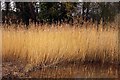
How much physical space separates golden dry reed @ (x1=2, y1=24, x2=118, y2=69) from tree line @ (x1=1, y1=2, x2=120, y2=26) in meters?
0.06

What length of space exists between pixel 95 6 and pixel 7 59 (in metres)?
0.81

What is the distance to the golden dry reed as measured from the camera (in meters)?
2.31

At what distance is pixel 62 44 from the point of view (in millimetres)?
2320

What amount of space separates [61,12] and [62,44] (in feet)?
0.87

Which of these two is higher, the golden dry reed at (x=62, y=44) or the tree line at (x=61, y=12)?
the tree line at (x=61, y=12)

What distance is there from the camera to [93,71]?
233cm

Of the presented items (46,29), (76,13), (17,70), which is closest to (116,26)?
(76,13)

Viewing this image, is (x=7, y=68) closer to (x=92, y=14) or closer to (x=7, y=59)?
(x=7, y=59)

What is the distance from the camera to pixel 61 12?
2385 millimetres

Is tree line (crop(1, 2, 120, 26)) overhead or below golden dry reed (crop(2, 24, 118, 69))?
overhead

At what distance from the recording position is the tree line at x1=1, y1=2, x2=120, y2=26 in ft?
7.71

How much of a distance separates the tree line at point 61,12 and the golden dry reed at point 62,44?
2.5 inches

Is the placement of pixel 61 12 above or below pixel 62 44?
above

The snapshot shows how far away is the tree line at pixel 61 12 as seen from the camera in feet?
7.71
